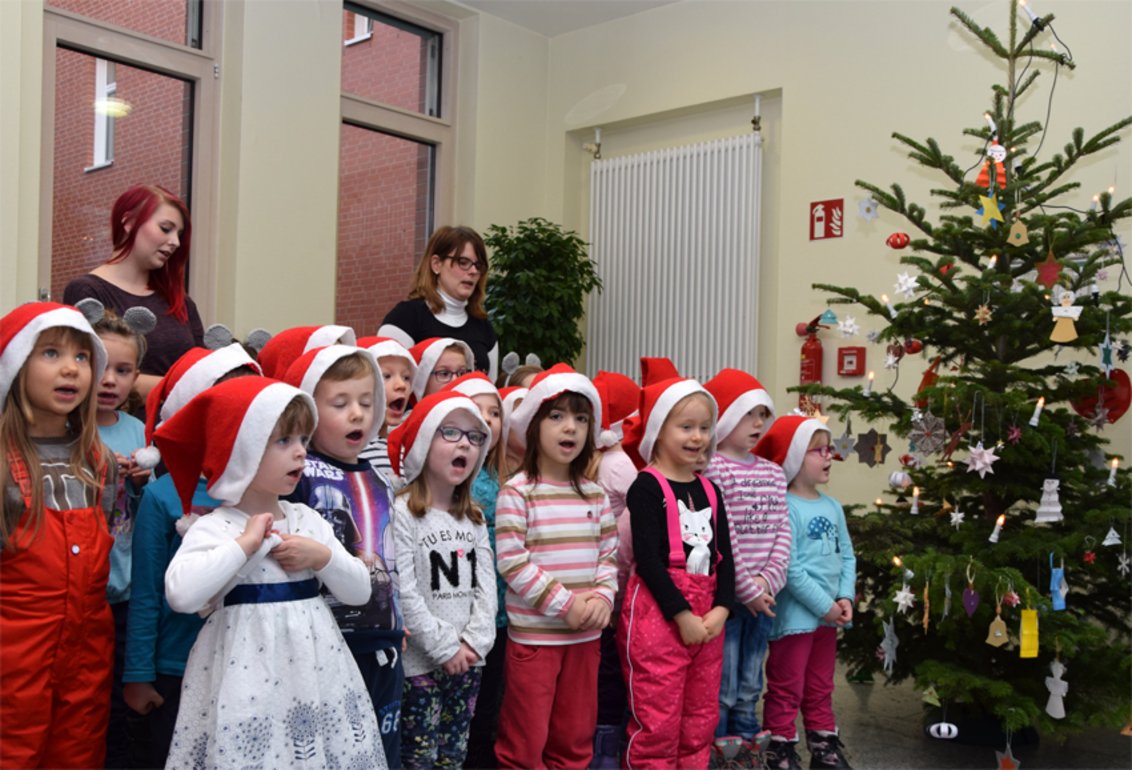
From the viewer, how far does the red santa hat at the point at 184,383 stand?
2.50m

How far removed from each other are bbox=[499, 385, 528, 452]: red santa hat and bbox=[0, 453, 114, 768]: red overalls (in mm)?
1269

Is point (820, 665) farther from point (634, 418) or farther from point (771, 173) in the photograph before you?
point (771, 173)

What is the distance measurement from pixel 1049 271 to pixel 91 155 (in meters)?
4.83

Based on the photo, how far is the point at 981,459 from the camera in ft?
12.4

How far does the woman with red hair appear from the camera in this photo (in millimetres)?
3232

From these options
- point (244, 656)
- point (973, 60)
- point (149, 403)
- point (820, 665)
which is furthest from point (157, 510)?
point (973, 60)

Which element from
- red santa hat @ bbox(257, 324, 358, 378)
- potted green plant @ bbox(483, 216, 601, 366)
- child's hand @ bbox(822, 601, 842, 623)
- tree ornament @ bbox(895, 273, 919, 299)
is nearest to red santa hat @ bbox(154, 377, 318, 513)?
red santa hat @ bbox(257, 324, 358, 378)

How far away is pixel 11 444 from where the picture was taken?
7.68 ft

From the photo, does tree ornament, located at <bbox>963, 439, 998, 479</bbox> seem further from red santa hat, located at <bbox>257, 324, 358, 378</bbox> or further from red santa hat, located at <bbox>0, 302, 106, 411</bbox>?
red santa hat, located at <bbox>0, 302, 106, 411</bbox>

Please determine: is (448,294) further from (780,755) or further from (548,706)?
(780,755)

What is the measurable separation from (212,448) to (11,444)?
586mm

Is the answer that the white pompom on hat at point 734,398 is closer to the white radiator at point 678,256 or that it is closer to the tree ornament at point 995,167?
the tree ornament at point 995,167

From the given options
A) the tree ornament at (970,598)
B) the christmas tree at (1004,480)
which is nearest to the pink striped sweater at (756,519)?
the christmas tree at (1004,480)

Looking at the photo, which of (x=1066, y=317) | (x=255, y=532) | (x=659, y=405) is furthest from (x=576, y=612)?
(x=1066, y=317)
